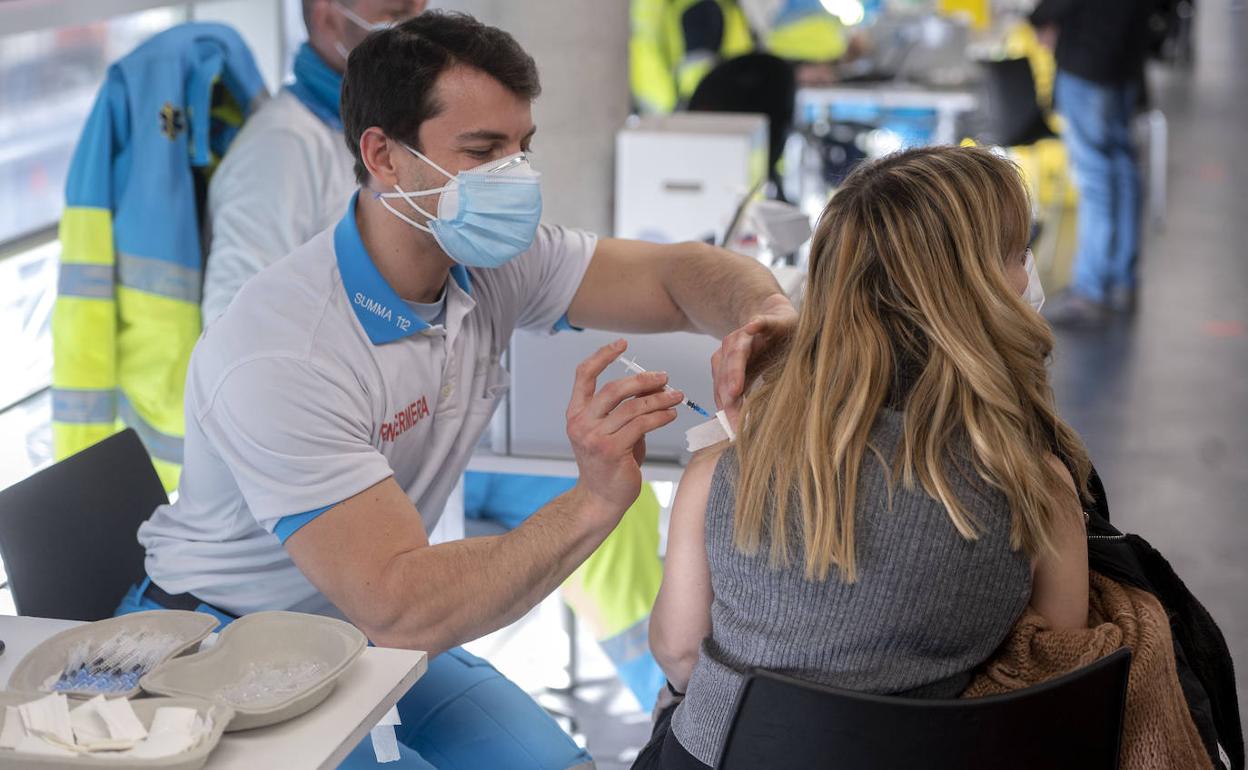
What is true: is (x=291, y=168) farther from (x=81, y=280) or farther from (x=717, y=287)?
(x=717, y=287)

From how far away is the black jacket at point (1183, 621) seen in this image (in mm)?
1538

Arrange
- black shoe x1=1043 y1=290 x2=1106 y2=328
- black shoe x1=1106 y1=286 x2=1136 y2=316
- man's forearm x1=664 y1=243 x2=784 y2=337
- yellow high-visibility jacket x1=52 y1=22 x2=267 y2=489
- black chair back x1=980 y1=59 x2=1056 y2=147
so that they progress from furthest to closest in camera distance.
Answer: black chair back x1=980 y1=59 x2=1056 y2=147 < black shoe x1=1106 y1=286 x2=1136 y2=316 < black shoe x1=1043 y1=290 x2=1106 y2=328 < yellow high-visibility jacket x1=52 y1=22 x2=267 y2=489 < man's forearm x1=664 y1=243 x2=784 y2=337

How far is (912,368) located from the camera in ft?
4.59

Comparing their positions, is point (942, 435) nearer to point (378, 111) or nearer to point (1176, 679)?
point (1176, 679)

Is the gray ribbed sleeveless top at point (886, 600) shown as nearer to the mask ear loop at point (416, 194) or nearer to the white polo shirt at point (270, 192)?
the mask ear loop at point (416, 194)

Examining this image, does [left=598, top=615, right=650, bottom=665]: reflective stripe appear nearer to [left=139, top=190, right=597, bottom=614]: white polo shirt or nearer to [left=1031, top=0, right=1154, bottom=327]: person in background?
[left=139, top=190, right=597, bottom=614]: white polo shirt

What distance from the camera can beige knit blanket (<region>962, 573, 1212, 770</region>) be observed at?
1.39 meters

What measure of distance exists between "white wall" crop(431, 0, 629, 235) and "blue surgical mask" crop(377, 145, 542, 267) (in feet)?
5.99

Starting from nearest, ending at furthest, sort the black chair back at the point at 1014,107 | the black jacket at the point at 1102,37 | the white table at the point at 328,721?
the white table at the point at 328,721, the black jacket at the point at 1102,37, the black chair back at the point at 1014,107

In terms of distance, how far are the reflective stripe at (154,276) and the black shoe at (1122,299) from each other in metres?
4.21

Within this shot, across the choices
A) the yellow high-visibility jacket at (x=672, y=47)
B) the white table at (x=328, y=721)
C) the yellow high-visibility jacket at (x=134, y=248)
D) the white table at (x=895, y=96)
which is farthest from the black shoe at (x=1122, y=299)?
the white table at (x=328, y=721)

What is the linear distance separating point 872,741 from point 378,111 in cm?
104

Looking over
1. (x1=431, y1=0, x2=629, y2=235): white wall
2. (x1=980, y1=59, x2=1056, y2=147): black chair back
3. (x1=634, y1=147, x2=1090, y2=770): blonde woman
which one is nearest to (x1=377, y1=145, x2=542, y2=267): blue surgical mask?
(x1=634, y1=147, x2=1090, y2=770): blonde woman

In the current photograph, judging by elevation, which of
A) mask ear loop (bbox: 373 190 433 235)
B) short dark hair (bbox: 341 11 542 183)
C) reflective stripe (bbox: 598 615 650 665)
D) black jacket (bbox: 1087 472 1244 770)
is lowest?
reflective stripe (bbox: 598 615 650 665)
